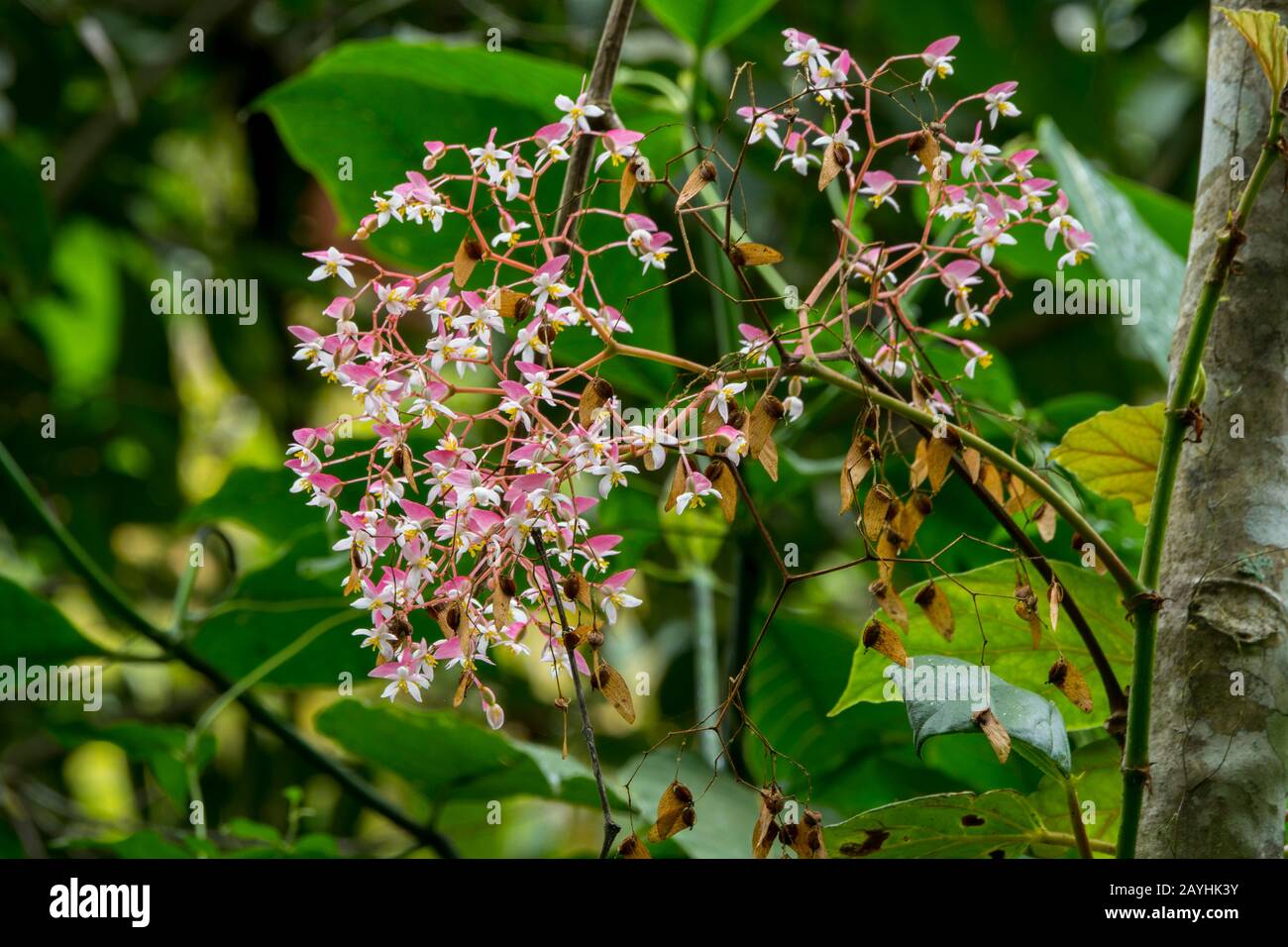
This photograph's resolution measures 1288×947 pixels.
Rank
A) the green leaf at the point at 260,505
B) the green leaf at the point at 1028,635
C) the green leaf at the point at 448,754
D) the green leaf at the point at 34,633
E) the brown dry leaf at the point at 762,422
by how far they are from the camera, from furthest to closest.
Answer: the green leaf at the point at 260,505
the green leaf at the point at 34,633
the green leaf at the point at 448,754
the green leaf at the point at 1028,635
the brown dry leaf at the point at 762,422

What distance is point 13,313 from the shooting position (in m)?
2.10

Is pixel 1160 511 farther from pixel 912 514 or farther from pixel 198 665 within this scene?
pixel 198 665

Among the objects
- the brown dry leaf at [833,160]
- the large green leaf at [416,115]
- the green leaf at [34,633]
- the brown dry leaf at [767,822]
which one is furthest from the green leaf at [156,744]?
the brown dry leaf at [833,160]

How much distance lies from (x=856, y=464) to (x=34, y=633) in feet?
2.53

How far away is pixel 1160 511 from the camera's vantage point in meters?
0.55

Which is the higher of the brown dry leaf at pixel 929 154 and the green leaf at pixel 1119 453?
the brown dry leaf at pixel 929 154

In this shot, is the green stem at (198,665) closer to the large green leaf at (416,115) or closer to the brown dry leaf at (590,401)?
the large green leaf at (416,115)

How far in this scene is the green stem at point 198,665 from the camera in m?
0.96

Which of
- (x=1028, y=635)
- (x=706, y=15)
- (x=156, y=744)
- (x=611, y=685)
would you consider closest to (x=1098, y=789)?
(x=1028, y=635)

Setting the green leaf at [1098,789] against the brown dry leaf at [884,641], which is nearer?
the brown dry leaf at [884,641]

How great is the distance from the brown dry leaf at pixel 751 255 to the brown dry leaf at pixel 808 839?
0.77 ft

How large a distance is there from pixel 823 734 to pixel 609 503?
0.27 m

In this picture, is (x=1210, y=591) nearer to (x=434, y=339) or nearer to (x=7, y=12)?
(x=434, y=339)

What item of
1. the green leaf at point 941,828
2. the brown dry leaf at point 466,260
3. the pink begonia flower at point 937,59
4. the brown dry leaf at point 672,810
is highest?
the pink begonia flower at point 937,59
